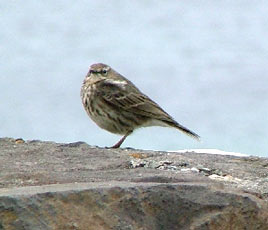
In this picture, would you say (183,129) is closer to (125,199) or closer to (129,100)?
(129,100)

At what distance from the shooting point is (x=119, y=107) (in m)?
9.59

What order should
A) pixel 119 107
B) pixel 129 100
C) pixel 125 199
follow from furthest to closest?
1. pixel 129 100
2. pixel 119 107
3. pixel 125 199

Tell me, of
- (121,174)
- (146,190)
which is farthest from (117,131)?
(146,190)

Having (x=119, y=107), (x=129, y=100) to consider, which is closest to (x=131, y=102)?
(x=129, y=100)

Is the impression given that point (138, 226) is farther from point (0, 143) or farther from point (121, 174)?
point (0, 143)

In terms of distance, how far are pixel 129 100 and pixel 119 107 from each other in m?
0.16

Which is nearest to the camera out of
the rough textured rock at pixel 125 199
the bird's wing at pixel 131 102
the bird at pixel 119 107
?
the rough textured rock at pixel 125 199

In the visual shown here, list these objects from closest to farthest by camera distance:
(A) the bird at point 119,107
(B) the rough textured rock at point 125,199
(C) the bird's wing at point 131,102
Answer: (B) the rough textured rock at point 125,199 → (A) the bird at point 119,107 → (C) the bird's wing at point 131,102

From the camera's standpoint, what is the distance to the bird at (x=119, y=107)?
9445 millimetres

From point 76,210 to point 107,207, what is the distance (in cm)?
14

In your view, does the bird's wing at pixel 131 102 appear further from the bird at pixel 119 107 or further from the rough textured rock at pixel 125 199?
the rough textured rock at pixel 125 199

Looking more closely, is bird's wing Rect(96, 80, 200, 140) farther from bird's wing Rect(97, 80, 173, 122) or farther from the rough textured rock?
the rough textured rock

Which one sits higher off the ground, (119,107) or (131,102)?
(131,102)

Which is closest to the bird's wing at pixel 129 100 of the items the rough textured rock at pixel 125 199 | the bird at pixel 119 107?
the bird at pixel 119 107
